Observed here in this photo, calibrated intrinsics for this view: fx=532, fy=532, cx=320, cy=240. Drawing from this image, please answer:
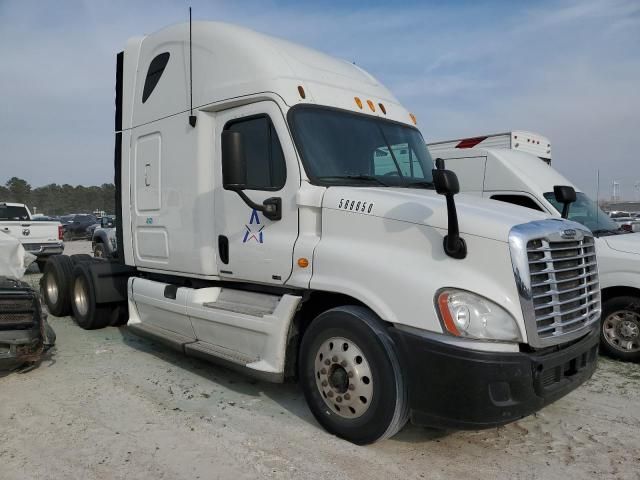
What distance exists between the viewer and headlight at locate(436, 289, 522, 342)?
3301mm

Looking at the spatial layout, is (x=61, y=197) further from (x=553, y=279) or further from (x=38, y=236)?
(x=553, y=279)

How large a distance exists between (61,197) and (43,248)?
230ft

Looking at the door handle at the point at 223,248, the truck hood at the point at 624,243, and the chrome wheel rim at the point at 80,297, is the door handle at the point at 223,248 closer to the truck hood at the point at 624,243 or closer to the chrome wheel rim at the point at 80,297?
the chrome wheel rim at the point at 80,297

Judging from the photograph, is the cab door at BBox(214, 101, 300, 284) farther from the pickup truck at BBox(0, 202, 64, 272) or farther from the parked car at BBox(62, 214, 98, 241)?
the parked car at BBox(62, 214, 98, 241)

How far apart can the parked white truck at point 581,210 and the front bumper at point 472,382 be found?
94.5 inches

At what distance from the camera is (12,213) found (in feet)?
49.4

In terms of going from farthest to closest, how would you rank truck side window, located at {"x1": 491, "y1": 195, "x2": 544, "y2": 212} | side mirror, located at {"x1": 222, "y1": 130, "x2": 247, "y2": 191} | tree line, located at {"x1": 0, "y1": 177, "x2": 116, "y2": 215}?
tree line, located at {"x1": 0, "y1": 177, "x2": 116, "y2": 215} → truck side window, located at {"x1": 491, "y1": 195, "x2": 544, "y2": 212} → side mirror, located at {"x1": 222, "y1": 130, "x2": 247, "y2": 191}

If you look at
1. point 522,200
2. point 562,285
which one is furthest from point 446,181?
point 522,200

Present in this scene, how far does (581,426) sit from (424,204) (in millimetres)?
2247

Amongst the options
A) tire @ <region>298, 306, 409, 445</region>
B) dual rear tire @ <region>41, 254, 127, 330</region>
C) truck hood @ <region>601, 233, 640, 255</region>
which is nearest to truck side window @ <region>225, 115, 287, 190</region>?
tire @ <region>298, 306, 409, 445</region>

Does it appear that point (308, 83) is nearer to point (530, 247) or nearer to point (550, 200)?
point (530, 247)

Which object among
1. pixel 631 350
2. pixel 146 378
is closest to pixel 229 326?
pixel 146 378

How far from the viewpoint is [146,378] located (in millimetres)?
5320

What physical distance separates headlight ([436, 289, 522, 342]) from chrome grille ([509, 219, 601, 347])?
133 mm
